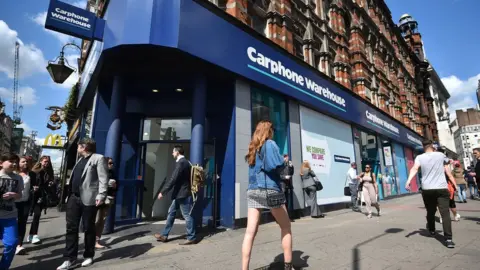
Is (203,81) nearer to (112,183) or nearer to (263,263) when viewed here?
(112,183)

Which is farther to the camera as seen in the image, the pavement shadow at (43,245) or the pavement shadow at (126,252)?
the pavement shadow at (43,245)

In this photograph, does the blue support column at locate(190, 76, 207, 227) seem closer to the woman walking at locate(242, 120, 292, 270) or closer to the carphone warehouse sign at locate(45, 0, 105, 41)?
the carphone warehouse sign at locate(45, 0, 105, 41)

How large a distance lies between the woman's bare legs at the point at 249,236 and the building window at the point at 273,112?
5.07m

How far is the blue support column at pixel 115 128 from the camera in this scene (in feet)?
20.5

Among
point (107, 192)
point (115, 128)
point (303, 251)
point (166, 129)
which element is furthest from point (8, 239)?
point (166, 129)

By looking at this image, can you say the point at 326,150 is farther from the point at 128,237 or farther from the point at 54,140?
the point at 54,140

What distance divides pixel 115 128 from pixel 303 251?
5.26 meters

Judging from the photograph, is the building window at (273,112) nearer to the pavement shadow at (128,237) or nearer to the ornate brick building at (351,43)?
the ornate brick building at (351,43)

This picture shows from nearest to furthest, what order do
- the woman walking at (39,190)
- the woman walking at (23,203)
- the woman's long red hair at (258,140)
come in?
the woman's long red hair at (258,140) < the woman walking at (23,203) < the woman walking at (39,190)

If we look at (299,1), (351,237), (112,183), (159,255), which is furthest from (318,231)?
(299,1)

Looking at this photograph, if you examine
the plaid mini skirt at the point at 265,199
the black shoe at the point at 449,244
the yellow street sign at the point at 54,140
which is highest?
the yellow street sign at the point at 54,140

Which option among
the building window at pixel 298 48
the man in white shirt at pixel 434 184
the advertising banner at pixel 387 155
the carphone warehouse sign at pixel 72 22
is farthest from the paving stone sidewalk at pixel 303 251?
the advertising banner at pixel 387 155

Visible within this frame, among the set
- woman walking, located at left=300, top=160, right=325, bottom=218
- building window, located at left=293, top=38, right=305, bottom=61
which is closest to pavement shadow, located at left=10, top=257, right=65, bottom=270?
woman walking, located at left=300, top=160, right=325, bottom=218

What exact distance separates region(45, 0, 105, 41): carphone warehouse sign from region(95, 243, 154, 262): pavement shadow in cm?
517
